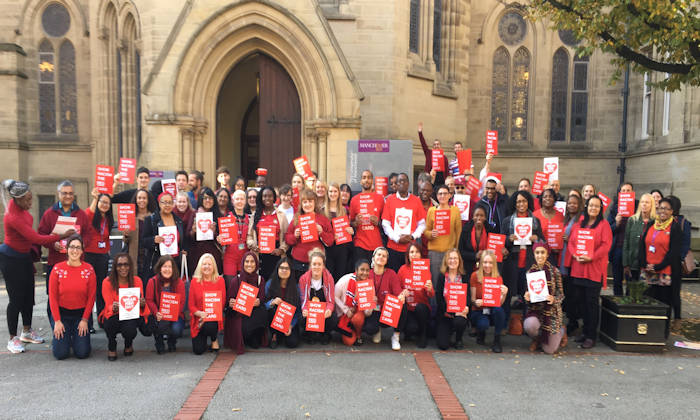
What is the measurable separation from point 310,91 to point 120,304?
7527mm

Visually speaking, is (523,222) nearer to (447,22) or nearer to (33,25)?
(447,22)

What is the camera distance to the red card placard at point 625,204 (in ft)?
25.7

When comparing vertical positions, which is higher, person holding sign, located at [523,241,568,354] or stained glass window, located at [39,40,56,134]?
stained glass window, located at [39,40,56,134]

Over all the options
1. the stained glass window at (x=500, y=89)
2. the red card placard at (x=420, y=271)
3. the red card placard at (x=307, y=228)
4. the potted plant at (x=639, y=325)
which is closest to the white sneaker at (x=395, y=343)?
the red card placard at (x=420, y=271)

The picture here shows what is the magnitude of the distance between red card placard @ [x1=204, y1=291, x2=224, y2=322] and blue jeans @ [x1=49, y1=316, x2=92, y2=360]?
148cm

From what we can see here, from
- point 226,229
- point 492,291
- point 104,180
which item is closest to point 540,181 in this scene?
point 492,291

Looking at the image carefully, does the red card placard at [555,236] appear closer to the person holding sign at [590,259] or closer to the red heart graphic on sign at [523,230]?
the person holding sign at [590,259]

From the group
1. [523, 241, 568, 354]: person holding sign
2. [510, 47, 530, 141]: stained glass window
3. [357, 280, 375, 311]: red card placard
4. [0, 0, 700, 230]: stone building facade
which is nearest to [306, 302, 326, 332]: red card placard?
[357, 280, 375, 311]: red card placard

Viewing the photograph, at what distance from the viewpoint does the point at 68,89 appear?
57.9ft

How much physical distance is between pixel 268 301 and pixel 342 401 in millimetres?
2064

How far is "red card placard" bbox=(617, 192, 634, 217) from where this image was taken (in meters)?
7.83

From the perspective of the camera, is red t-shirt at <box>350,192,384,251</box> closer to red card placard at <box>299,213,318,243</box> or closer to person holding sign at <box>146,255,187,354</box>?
red card placard at <box>299,213,318,243</box>

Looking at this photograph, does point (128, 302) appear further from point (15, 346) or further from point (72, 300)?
point (15, 346)

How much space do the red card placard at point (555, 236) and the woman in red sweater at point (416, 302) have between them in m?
1.93
